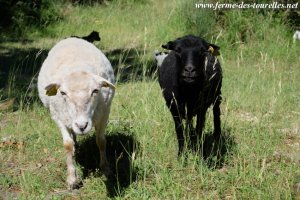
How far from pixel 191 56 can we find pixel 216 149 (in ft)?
4.12

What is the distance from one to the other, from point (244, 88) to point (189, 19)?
4016 mm

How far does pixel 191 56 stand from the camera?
454cm

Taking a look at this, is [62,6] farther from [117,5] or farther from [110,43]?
[110,43]

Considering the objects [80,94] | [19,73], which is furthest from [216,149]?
[19,73]

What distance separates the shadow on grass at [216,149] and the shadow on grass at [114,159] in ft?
2.33

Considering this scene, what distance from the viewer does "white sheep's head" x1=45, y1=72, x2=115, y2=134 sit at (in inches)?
147

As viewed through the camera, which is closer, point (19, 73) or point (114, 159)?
point (114, 159)

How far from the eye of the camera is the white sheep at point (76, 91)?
3.82 m

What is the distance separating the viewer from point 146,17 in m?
12.9

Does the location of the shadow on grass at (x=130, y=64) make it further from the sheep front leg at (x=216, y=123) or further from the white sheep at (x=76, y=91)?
the white sheep at (x=76, y=91)

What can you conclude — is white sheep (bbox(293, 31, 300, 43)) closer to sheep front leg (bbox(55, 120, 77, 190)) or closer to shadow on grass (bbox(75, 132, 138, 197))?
shadow on grass (bbox(75, 132, 138, 197))

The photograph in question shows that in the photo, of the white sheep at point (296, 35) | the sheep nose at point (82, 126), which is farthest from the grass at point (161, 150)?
the white sheep at point (296, 35)

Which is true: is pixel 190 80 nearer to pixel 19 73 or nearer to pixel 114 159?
pixel 114 159

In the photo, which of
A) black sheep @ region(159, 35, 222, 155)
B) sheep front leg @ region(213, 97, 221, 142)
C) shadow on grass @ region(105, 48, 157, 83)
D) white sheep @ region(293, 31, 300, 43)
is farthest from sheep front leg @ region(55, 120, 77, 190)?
white sheep @ region(293, 31, 300, 43)
